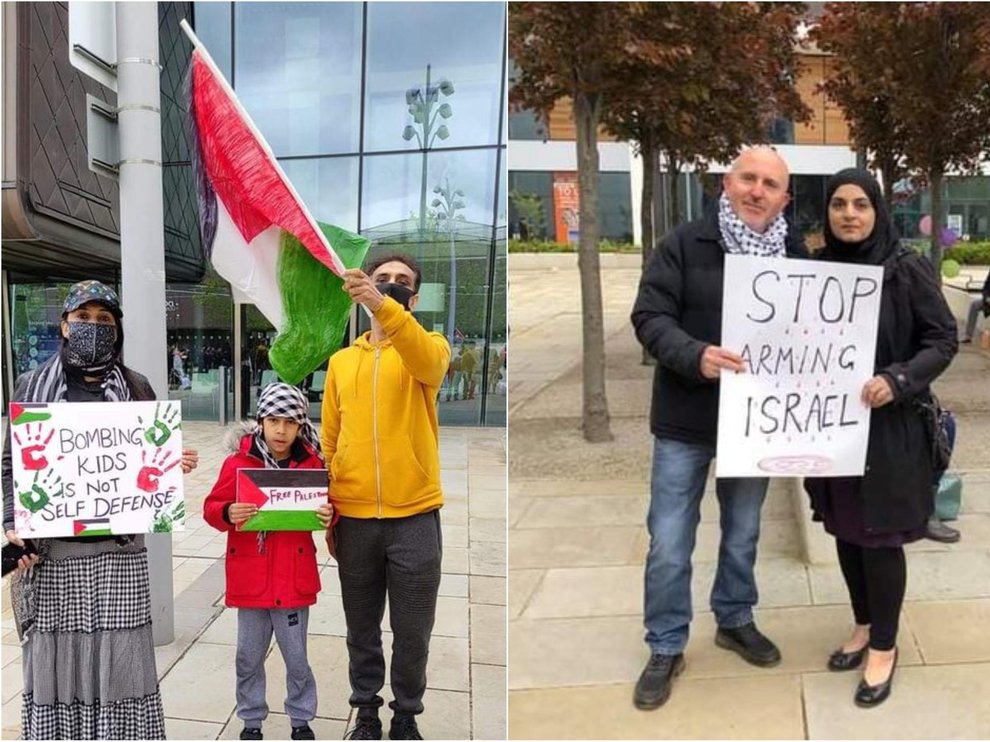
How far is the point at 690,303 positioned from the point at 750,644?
144 centimetres

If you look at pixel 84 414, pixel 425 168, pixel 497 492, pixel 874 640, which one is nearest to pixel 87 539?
pixel 84 414

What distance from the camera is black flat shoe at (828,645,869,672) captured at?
347 cm

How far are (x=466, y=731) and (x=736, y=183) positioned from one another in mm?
2271

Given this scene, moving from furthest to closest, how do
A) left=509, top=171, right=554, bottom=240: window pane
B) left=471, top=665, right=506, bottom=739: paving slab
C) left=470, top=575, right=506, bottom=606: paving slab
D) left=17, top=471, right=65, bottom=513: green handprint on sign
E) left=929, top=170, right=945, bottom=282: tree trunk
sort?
left=509, top=171, right=554, bottom=240: window pane → left=929, top=170, right=945, bottom=282: tree trunk → left=470, top=575, right=506, bottom=606: paving slab → left=471, top=665, right=506, bottom=739: paving slab → left=17, top=471, right=65, bottom=513: green handprint on sign

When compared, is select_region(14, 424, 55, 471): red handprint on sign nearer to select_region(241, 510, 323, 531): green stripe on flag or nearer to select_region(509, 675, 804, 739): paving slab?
select_region(241, 510, 323, 531): green stripe on flag

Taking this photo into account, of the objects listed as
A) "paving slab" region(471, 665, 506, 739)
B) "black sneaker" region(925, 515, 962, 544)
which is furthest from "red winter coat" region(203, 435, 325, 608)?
"black sneaker" region(925, 515, 962, 544)

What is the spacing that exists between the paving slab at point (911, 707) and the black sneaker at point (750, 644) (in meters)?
0.16

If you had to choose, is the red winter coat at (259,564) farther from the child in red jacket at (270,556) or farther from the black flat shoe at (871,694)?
the black flat shoe at (871,694)

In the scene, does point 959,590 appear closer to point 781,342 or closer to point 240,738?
point 781,342

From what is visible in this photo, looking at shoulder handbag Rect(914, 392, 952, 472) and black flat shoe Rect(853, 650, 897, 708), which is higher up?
shoulder handbag Rect(914, 392, 952, 472)

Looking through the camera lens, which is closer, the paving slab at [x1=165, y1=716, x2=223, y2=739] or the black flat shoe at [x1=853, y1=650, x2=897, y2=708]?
the black flat shoe at [x1=853, y1=650, x2=897, y2=708]

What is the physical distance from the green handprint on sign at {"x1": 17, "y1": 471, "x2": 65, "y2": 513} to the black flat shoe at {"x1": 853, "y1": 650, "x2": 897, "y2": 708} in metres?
2.79

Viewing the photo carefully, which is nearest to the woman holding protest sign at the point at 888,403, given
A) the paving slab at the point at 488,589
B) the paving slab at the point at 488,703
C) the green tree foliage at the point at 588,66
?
the paving slab at the point at 488,703

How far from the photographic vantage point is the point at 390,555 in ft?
9.98
